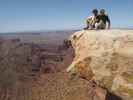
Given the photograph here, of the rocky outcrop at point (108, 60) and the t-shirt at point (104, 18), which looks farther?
the t-shirt at point (104, 18)

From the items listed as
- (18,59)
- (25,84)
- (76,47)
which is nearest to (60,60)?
(18,59)

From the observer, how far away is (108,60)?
43.0ft

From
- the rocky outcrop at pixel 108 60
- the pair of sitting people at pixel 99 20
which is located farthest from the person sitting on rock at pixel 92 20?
the rocky outcrop at pixel 108 60

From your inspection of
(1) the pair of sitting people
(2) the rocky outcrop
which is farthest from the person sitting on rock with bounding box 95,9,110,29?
(2) the rocky outcrop

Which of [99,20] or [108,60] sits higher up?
[99,20]

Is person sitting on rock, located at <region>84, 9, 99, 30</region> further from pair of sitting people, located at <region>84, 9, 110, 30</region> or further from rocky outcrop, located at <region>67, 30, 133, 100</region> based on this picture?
rocky outcrop, located at <region>67, 30, 133, 100</region>

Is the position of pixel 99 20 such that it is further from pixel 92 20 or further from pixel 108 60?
pixel 108 60

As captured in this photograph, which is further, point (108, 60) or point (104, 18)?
point (104, 18)

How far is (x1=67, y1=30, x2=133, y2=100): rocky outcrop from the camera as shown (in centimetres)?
1262

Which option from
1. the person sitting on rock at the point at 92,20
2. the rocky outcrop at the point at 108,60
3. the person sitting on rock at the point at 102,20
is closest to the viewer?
the rocky outcrop at the point at 108,60

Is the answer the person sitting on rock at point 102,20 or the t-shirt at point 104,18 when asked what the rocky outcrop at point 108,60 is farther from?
the t-shirt at point 104,18

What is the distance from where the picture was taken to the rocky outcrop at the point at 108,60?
12617 millimetres

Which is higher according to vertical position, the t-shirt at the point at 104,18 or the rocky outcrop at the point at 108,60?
the t-shirt at the point at 104,18

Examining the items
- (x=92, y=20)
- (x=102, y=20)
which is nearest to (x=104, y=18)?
(x=102, y=20)
